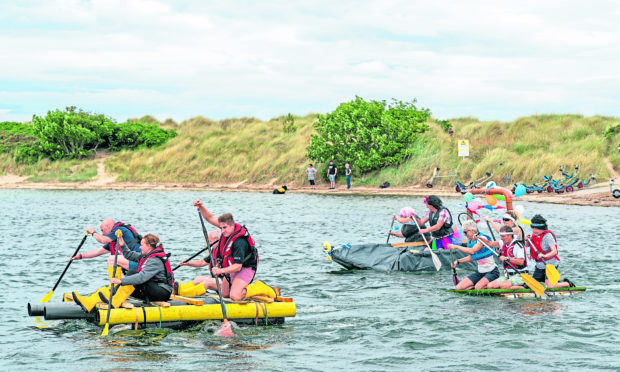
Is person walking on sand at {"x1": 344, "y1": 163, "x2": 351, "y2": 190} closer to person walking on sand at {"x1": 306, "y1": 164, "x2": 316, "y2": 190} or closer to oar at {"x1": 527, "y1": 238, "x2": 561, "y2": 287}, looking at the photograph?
person walking on sand at {"x1": 306, "y1": 164, "x2": 316, "y2": 190}

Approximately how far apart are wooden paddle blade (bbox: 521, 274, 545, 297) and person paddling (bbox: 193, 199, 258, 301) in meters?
4.68

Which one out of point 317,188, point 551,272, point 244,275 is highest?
point 317,188

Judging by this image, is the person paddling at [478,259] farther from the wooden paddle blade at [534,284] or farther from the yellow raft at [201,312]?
the yellow raft at [201,312]

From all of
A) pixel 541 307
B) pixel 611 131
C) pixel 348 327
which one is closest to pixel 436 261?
pixel 541 307

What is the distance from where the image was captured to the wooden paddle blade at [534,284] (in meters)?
12.5

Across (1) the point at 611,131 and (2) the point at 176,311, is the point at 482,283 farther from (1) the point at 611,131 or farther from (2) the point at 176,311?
(1) the point at 611,131

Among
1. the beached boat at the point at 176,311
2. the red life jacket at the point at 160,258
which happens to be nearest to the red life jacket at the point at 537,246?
the beached boat at the point at 176,311

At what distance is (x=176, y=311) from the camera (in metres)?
10.7

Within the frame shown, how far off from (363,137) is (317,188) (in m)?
4.04

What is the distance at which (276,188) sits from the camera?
4425 centimetres

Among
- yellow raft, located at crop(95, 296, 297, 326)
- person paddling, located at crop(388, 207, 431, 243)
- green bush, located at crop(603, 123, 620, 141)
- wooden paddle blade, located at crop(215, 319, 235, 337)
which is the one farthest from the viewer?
green bush, located at crop(603, 123, 620, 141)

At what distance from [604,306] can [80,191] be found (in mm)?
39682

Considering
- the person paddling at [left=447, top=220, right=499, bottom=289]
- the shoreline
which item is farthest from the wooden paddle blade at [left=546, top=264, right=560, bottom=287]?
the shoreline

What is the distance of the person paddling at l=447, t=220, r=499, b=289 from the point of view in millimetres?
12688
